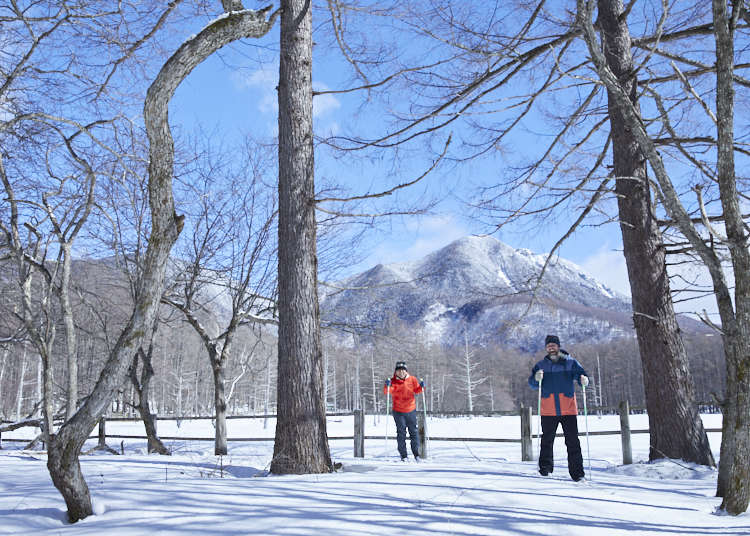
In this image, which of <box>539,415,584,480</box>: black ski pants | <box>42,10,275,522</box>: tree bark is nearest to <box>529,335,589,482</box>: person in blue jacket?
<box>539,415,584,480</box>: black ski pants

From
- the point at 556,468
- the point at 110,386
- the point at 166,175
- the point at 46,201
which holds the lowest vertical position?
the point at 556,468

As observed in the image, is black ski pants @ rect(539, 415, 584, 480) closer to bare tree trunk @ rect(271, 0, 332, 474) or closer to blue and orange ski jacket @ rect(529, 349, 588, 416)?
blue and orange ski jacket @ rect(529, 349, 588, 416)

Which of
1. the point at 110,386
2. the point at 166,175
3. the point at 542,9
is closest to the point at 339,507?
the point at 110,386

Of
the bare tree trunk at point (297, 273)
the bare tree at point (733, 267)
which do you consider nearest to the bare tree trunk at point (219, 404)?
the bare tree trunk at point (297, 273)

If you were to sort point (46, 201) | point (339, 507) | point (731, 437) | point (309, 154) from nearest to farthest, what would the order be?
point (339, 507) → point (731, 437) → point (309, 154) → point (46, 201)

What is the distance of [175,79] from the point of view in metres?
3.36

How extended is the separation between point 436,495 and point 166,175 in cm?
272

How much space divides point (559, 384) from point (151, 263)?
470 cm

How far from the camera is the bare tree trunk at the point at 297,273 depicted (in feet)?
17.9

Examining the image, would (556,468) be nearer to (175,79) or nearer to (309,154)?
(309,154)

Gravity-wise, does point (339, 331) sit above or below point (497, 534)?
above

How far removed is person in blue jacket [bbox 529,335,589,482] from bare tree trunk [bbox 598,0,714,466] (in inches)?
68.8

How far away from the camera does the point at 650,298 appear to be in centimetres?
726

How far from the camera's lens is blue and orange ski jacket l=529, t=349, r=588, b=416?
6.00 meters
